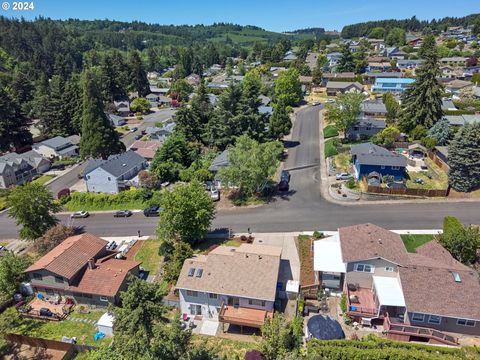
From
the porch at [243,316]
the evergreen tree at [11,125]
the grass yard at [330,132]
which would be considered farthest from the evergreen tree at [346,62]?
the porch at [243,316]

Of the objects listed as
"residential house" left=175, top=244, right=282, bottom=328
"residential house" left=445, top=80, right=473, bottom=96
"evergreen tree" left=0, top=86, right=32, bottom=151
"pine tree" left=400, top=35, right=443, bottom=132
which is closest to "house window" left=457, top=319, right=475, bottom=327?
"residential house" left=175, top=244, right=282, bottom=328

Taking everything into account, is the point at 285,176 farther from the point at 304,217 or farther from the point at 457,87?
the point at 457,87

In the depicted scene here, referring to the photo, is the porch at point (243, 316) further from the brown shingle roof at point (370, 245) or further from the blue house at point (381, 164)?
the blue house at point (381, 164)

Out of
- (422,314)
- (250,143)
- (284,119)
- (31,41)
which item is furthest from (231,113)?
(31,41)

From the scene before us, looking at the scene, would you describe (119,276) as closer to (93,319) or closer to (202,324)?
(93,319)

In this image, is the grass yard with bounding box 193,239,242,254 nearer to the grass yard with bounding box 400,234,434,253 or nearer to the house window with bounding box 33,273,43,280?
the house window with bounding box 33,273,43,280
